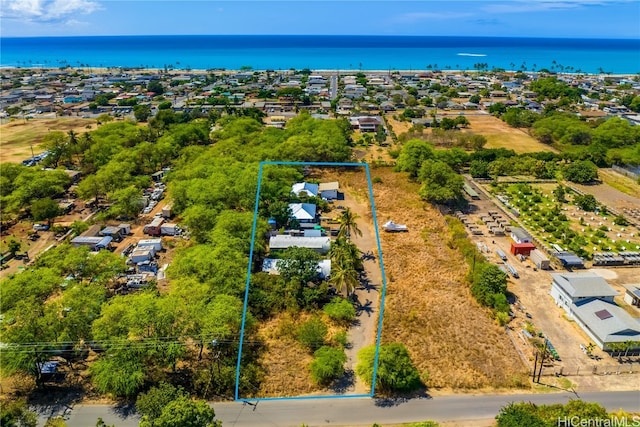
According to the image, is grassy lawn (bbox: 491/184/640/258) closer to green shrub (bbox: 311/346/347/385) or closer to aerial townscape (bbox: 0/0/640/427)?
aerial townscape (bbox: 0/0/640/427)

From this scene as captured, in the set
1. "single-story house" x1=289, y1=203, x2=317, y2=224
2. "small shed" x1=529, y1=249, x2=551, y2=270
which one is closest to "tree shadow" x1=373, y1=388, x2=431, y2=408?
"small shed" x1=529, y1=249, x2=551, y2=270

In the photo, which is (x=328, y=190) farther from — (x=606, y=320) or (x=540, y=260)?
(x=606, y=320)

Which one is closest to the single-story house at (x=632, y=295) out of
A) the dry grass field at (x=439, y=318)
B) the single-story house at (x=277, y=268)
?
the dry grass field at (x=439, y=318)

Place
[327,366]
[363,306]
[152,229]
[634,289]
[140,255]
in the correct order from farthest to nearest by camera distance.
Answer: [152,229] → [140,255] → [634,289] → [363,306] → [327,366]

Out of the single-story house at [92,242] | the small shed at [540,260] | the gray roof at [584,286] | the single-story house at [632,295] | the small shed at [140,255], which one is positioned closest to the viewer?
the gray roof at [584,286]

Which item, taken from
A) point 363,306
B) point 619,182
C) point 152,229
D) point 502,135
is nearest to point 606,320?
point 363,306

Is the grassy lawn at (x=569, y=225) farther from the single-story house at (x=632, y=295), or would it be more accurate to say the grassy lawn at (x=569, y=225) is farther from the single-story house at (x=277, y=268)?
the single-story house at (x=277, y=268)
